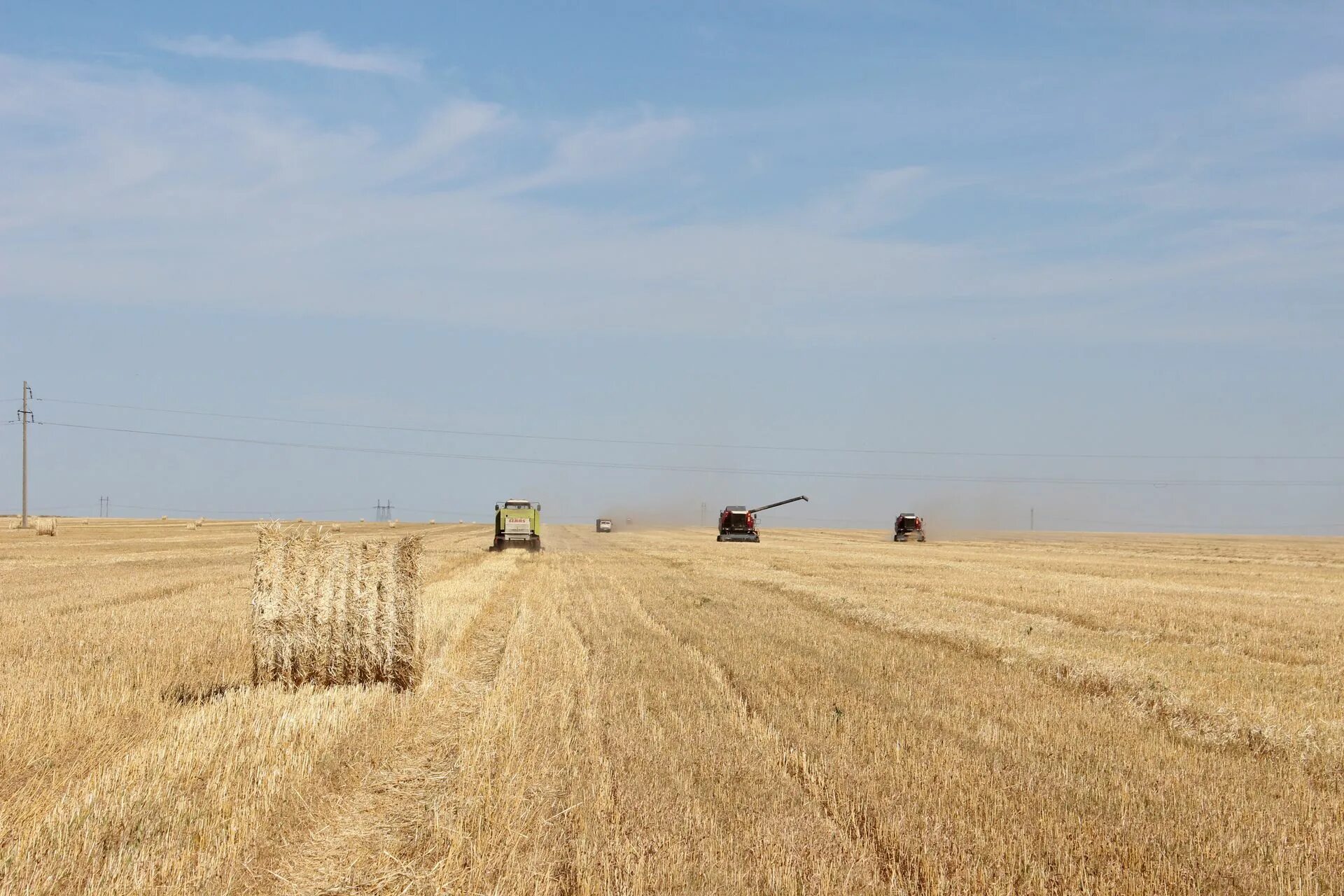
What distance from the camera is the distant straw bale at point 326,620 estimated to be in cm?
1140

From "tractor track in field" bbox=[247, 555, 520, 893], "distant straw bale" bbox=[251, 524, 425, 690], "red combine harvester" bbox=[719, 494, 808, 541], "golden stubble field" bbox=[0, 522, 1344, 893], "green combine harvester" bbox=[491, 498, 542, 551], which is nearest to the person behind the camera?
"tractor track in field" bbox=[247, 555, 520, 893]

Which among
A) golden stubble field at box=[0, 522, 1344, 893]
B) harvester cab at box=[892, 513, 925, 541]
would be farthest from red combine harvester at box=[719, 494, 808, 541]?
golden stubble field at box=[0, 522, 1344, 893]

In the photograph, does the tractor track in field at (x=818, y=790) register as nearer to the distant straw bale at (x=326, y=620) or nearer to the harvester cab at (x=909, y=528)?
the distant straw bale at (x=326, y=620)

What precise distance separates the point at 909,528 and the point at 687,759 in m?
66.5

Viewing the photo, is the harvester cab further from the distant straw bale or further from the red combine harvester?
the distant straw bale

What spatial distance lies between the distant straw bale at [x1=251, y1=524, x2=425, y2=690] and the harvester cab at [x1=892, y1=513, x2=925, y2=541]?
63172mm

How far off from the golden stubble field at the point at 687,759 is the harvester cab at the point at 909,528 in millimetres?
54941

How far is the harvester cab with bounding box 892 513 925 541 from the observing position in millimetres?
72562

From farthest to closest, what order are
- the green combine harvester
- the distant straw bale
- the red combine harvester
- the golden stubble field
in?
the red combine harvester
the green combine harvester
the distant straw bale
the golden stubble field

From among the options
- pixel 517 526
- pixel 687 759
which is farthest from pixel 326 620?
pixel 517 526

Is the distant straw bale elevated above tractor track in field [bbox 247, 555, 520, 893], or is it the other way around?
the distant straw bale

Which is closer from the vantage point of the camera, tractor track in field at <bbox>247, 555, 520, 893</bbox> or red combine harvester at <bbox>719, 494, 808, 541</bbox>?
tractor track in field at <bbox>247, 555, 520, 893</bbox>

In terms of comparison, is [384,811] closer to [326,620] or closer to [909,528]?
[326,620]

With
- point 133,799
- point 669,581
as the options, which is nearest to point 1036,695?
point 133,799
